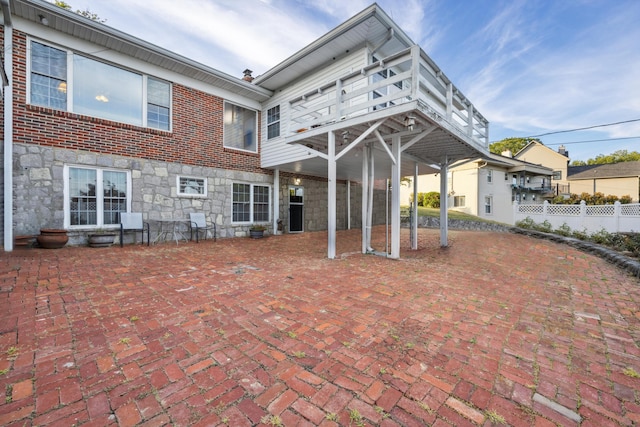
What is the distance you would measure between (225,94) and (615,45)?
16.7m

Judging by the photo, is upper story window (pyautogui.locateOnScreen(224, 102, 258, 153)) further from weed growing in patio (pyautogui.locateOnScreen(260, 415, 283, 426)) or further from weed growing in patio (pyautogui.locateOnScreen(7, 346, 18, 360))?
weed growing in patio (pyautogui.locateOnScreen(260, 415, 283, 426))

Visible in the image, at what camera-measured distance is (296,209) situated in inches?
437

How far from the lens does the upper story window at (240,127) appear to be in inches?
358

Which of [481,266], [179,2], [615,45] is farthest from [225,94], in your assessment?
[615,45]

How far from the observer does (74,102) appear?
6273 millimetres

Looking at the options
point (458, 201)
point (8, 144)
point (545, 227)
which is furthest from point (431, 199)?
point (8, 144)

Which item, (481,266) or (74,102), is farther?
(74,102)

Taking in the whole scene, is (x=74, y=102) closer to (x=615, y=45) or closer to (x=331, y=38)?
(x=331, y=38)

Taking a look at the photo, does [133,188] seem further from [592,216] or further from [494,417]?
[592,216]

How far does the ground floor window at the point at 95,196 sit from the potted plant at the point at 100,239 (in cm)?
25

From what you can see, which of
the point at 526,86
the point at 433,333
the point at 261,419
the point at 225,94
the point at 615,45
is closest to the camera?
the point at 261,419

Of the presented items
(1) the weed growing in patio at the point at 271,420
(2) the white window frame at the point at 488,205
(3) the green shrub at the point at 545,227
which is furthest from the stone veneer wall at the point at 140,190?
(2) the white window frame at the point at 488,205

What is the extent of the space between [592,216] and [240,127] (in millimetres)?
13750

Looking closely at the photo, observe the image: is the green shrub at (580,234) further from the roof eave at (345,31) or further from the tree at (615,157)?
the tree at (615,157)
